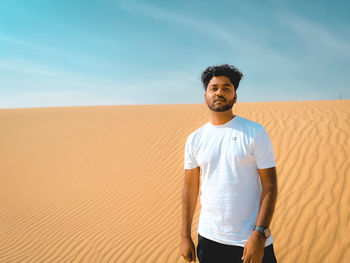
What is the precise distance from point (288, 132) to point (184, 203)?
7.09 m

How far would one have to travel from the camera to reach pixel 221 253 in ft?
5.63

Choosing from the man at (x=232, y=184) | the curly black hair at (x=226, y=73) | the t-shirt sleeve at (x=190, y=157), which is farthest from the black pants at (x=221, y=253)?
the curly black hair at (x=226, y=73)

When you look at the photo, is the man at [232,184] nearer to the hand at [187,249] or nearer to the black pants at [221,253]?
the black pants at [221,253]

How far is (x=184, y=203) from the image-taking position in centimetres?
204

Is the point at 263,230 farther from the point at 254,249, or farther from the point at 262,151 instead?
the point at 262,151

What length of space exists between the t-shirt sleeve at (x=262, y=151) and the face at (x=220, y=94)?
323 mm

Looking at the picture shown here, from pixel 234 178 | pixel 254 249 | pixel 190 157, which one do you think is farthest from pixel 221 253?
pixel 190 157

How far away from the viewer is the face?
5.93ft

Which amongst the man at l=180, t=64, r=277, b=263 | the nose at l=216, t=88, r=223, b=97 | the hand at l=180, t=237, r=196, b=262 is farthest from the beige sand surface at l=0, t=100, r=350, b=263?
the nose at l=216, t=88, r=223, b=97

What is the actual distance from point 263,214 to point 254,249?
21cm

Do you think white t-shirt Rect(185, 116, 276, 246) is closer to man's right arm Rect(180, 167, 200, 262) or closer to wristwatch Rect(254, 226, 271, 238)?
wristwatch Rect(254, 226, 271, 238)

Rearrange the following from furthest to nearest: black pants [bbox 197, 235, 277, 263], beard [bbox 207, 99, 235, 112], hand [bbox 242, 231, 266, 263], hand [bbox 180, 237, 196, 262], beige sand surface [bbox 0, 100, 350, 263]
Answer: beige sand surface [bbox 0, 100, 350, 263] → hand [bbox 180, 237, 196, 262] → beard [bbox 207, 99, 235, 112] → black pants [bbox 197, 235, 277, 263] → hand [bbox 242, 231, 266, 263]

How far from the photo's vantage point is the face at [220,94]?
181cm

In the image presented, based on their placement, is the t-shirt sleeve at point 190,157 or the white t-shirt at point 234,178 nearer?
the white t-shirt at point 234,178
